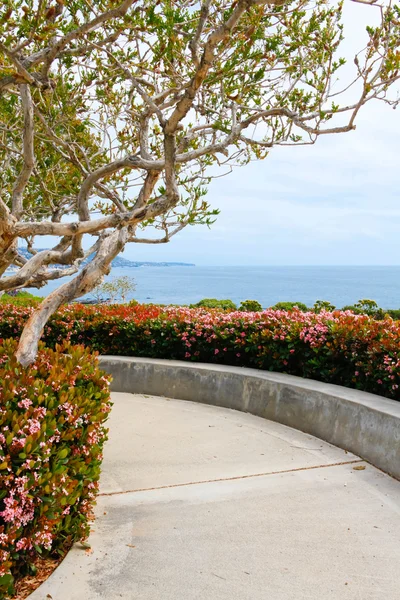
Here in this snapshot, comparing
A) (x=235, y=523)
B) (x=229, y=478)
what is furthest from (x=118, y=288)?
(x=235, y=523)

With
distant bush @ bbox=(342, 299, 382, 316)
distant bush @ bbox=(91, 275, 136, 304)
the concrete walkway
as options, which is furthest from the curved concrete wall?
distant bush @ bbox=(91, 275, 136, 304)

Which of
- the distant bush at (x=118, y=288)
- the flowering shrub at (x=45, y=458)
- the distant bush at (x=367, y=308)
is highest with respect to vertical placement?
the distant bush at (x=367, y=308)

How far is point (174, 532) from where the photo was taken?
3379 mm

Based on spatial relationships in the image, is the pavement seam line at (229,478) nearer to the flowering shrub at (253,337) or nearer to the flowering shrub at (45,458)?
the flowering shrub at (45,458)

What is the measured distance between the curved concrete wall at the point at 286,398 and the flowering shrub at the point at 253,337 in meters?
0.22

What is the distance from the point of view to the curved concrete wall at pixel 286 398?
446 cm

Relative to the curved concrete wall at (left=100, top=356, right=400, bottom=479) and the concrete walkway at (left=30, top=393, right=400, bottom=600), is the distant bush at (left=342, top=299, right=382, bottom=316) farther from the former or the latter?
the concrete walkway at (left=30, top=393, right=400, bottom=600)

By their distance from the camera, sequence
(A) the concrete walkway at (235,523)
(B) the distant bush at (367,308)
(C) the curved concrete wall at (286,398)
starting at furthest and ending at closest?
(B) the distant bush at (367,308) < (C) the curved concrete wall at (286,398) < (A) the concrete walkway at (235,523)

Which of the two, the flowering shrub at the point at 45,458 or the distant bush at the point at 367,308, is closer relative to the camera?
the flowering shrub at the point at 45,458

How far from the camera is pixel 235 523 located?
3.50 m

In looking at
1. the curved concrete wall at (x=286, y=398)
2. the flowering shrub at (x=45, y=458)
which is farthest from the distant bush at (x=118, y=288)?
the flowering shrub at (x=45, y=458)

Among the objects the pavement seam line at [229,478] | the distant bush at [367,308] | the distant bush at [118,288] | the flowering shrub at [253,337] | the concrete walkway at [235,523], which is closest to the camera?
the concrete walkway at [235,523]

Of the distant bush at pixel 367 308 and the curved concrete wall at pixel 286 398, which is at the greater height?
the distant bush at pixel 367 308

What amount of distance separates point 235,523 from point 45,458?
145 cm
